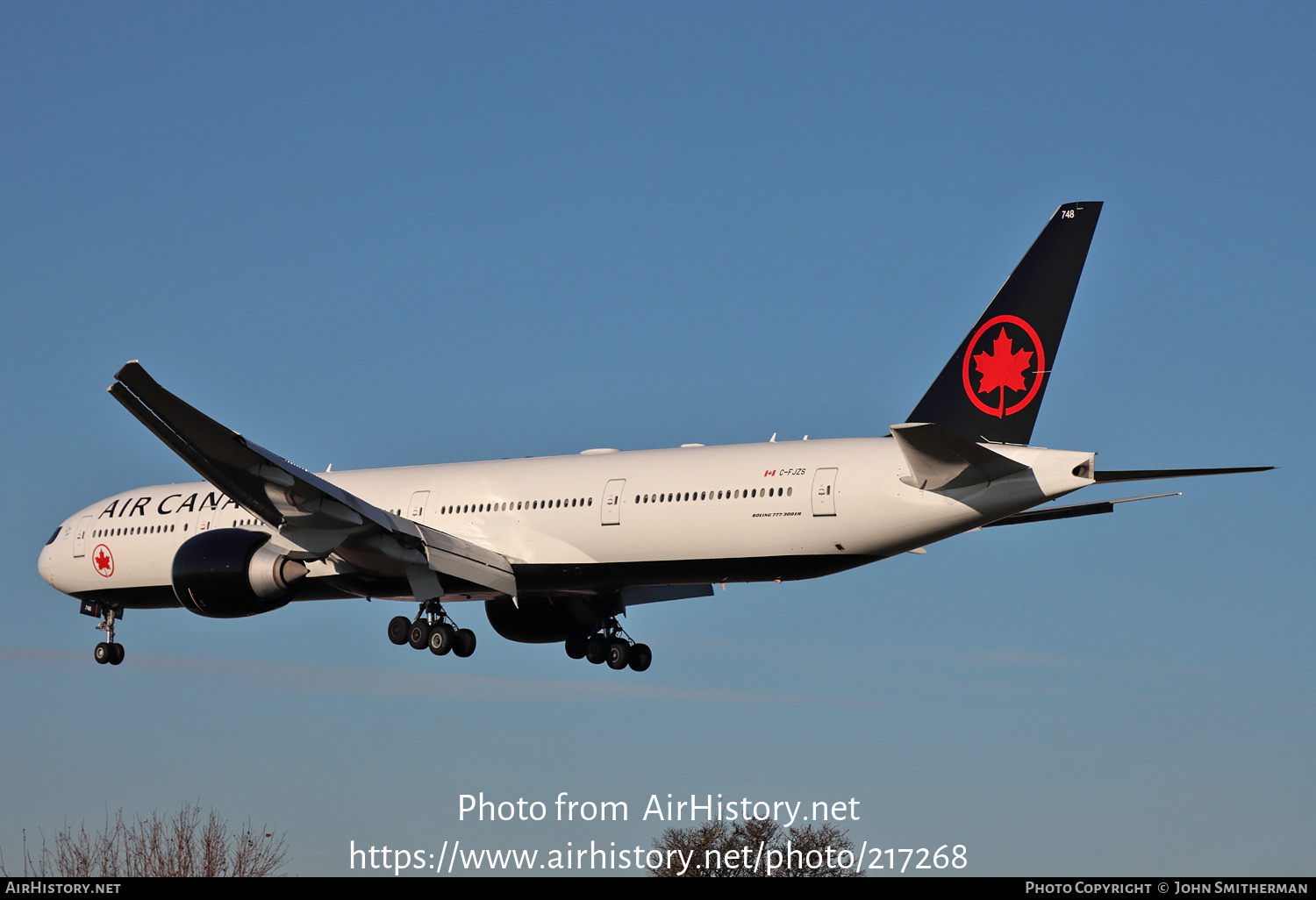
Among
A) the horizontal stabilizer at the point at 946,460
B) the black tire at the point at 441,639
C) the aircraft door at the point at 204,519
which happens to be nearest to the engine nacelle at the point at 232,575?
the aircraft door at the point at 204,519

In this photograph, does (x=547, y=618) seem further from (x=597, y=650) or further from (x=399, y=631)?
(x=399, y=631)

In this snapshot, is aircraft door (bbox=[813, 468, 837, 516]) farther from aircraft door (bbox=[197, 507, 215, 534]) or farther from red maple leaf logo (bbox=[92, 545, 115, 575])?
red maple leaf logo (bbox=[92, 545, 115, 575])

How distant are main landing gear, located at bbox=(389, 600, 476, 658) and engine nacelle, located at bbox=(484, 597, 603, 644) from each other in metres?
2.36

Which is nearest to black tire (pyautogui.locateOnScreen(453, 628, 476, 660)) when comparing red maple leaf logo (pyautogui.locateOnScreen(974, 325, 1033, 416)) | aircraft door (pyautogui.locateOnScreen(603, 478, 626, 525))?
aircraft door (pyautogui.locateOnScreen(603, 478, 626, 525))

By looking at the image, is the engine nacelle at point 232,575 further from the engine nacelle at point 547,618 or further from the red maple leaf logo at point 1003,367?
the red maple leaf logo at point 1003,367

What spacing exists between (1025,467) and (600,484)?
8.56 m

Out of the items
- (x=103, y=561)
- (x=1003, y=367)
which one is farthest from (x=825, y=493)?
(x=103, y=561)

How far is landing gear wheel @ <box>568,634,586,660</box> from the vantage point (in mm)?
36594

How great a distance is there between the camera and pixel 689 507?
30.3 m

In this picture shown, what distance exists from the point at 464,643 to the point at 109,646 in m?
10.0

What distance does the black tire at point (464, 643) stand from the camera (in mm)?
34031

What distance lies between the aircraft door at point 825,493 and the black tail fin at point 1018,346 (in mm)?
1764

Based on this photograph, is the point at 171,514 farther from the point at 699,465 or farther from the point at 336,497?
the point at 699,465
